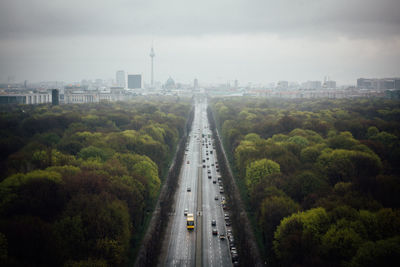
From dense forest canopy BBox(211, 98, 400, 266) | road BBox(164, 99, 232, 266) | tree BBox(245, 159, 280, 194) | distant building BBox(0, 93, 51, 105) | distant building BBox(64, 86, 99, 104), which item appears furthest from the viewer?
distant building BBox(64, 86, 99, 104)

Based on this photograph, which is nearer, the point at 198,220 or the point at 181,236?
the point at 181,236

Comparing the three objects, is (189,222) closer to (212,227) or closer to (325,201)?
(212,227)

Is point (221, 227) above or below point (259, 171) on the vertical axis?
below

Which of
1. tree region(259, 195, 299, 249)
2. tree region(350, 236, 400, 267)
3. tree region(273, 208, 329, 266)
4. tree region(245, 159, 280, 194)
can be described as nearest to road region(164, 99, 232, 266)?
tree region(259, 195, 299, 249)

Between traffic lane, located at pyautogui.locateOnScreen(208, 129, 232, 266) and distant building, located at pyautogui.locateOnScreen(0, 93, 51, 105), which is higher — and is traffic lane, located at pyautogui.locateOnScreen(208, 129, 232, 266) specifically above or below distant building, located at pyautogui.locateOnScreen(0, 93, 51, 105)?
below

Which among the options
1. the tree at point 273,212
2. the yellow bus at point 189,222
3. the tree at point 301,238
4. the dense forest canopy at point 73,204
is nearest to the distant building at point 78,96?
the dense forest canopy at point 73,204

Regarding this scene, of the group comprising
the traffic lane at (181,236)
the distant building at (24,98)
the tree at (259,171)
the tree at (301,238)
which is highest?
the distant building at (24,98)

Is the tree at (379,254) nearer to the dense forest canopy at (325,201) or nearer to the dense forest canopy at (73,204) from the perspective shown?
the dense forest canopy at (325,201)

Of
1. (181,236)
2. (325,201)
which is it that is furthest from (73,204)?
(325,201)

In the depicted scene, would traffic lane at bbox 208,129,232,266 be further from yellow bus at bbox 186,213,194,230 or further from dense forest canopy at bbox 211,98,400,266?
dense forest canopy at bbox 211,98,400,266
